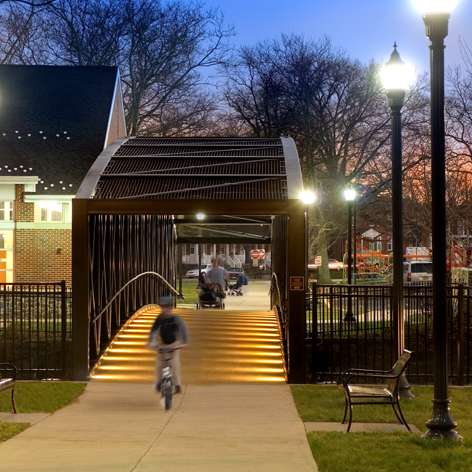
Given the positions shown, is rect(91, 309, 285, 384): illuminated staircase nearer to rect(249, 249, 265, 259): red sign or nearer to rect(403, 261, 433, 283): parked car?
rect(403, 261, 433, 283): parked car

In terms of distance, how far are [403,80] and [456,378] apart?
5.81m

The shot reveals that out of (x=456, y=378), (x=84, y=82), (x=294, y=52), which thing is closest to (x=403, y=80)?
(x=456, y=378)

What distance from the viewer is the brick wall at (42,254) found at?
97.3ft

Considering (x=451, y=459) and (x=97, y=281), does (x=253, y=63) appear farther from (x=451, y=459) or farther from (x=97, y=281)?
(x=451, y=459)

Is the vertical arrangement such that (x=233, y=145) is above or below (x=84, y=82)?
below

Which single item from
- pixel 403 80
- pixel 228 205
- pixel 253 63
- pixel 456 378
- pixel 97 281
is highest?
pixel 253 63

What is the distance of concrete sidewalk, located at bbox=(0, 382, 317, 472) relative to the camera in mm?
7855

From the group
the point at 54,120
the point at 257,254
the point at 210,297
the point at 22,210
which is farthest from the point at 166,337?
the point at 257,254

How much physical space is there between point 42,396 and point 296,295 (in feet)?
15.2

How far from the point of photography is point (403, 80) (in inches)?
494

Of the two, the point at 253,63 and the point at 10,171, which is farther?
the point at 253,63

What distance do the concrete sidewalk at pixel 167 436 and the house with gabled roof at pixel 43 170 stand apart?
17.2m

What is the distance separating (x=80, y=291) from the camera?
47.1 ft

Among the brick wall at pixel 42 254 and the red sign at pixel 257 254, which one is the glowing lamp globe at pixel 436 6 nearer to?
the brick wall at pixel 42 254
